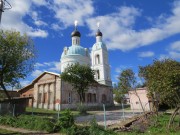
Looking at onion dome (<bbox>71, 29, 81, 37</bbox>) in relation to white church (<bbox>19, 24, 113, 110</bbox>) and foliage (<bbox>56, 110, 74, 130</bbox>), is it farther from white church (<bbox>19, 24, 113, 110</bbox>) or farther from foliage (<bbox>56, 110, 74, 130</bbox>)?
foliage (<bbox>56, 110, 74, 130</bbox>)

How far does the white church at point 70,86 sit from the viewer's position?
3922cm

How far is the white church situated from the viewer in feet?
129

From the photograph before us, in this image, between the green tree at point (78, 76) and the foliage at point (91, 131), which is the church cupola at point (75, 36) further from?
the foliage at point (91, 131)

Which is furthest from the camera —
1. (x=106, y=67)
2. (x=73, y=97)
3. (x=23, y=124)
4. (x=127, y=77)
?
(x=106, y=67)

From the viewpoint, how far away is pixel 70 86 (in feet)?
134

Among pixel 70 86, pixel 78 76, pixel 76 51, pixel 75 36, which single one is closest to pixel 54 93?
pixel 70 86

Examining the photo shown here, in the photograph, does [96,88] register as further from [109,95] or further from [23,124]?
[23,124]

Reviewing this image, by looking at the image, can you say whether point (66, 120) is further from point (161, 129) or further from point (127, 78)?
point (127, 78)

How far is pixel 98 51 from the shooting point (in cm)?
6200

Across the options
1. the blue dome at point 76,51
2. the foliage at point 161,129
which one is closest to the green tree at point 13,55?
the foliage at point 161,129

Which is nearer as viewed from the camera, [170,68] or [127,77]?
[170,68]

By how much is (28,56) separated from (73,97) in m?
18.1

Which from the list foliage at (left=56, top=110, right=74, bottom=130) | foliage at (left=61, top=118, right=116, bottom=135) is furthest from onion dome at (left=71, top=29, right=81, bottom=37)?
foliage at (left=61, top=118, right=116, bottom=135)

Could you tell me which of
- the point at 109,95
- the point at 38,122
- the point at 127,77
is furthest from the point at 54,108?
the point at 38,122
